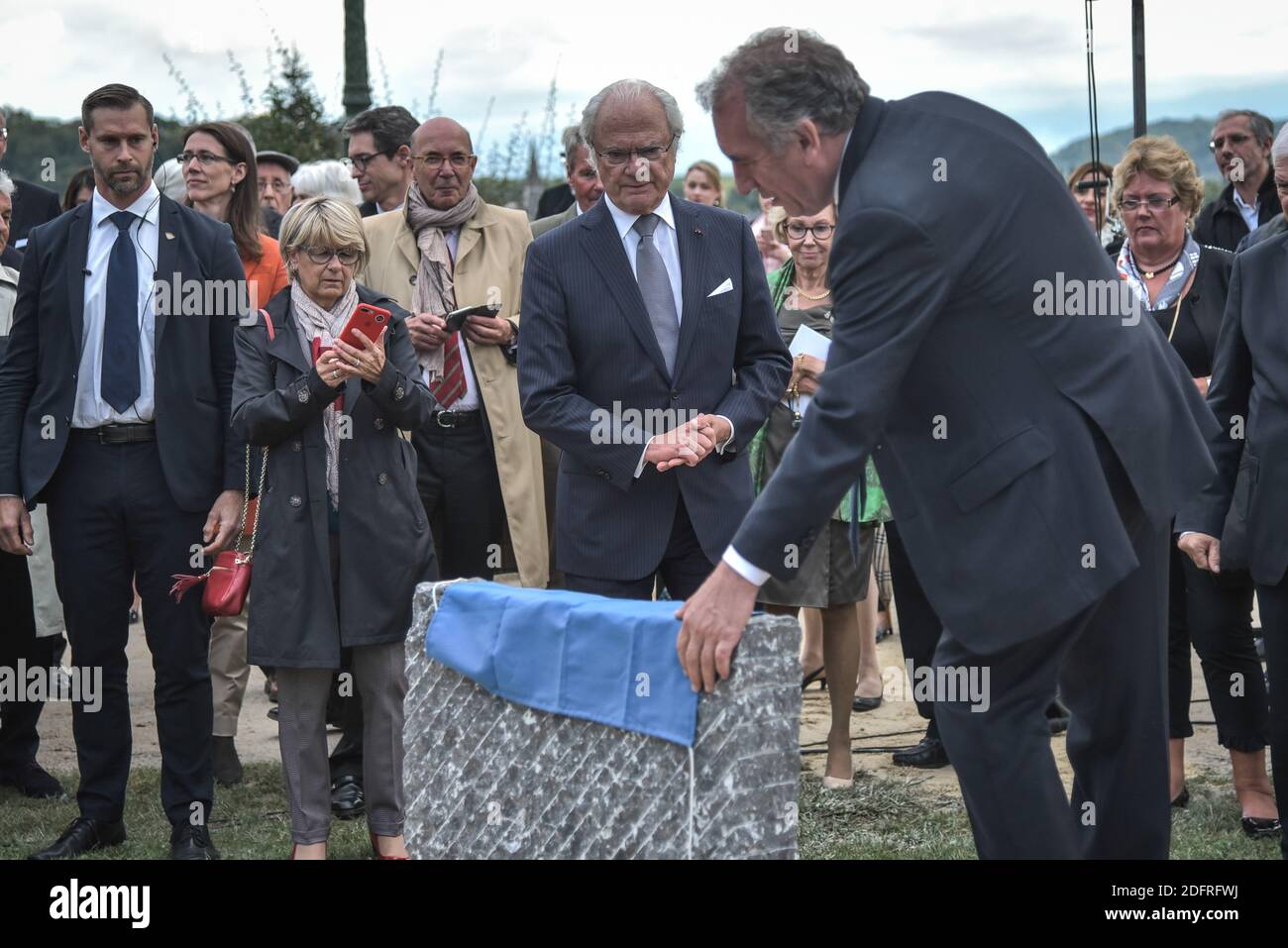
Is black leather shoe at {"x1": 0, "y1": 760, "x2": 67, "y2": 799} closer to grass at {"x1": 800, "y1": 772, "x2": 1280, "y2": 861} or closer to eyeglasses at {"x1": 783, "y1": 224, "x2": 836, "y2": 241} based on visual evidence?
grass at {"x1": 800, "y1": 772, "x2": 1280, "y2": 861}

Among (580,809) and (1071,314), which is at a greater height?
(1071,314)

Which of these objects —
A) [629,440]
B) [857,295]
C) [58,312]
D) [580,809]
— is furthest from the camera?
[58,312]

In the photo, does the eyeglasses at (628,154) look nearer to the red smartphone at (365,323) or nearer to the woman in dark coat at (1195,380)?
the red smartphone at (365,323)

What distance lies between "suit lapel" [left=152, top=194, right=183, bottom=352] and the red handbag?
1.97 ft

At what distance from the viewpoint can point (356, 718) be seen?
20.9 feet

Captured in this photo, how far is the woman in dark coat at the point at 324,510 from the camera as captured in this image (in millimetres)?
5020

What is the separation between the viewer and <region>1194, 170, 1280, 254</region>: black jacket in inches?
342

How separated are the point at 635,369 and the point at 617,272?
0.99ft

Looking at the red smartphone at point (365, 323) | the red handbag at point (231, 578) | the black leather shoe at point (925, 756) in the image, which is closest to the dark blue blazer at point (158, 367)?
the red handbag at point (231, 578)

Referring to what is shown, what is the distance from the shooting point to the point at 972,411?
133 inches

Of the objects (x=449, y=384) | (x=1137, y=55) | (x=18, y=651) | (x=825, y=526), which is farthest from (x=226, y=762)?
(x=1137, y=55)

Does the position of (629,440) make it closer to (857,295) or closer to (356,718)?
(857,295)

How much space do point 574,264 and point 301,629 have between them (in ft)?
4.75
